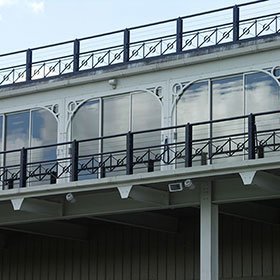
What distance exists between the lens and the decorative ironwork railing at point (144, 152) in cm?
2300

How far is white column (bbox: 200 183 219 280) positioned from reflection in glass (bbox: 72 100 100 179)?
3999 millimetres

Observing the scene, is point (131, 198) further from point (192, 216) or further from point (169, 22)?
point (169, 22)

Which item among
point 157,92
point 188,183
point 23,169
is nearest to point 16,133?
point 23,169

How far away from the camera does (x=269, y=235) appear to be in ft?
85.0

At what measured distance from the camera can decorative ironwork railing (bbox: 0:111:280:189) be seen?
23.0 m

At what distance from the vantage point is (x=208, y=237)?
23031 millimetres

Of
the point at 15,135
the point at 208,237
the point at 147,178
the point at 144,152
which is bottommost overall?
the point at 208,237

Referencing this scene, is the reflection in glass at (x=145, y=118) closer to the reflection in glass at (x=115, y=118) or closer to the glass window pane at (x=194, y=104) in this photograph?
the reflection in glass at (x=115, y=118)

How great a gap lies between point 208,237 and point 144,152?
340 centimetres

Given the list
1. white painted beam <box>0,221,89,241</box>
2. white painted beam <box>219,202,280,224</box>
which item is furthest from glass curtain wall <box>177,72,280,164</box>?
white painted beam <box>0,221,89,241</box>

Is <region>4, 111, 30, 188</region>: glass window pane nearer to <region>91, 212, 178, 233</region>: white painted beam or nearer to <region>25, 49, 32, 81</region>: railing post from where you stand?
<region>25, 49, 32, 81</region>: railing post

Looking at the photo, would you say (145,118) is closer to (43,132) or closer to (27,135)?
(43,132)

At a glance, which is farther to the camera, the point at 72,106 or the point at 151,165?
the point at 72,106

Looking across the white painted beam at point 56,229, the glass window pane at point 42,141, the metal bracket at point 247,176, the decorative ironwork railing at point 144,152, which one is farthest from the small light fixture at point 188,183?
the white painted beam at point 56,229
